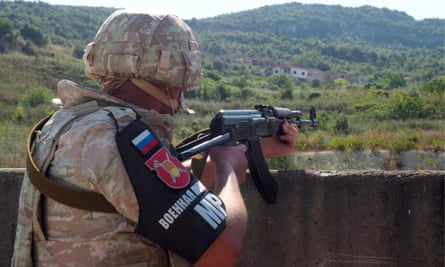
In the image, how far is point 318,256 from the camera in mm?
3262

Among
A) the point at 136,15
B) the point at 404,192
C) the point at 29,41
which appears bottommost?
the point at 29,41

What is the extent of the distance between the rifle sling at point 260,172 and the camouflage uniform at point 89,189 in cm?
68

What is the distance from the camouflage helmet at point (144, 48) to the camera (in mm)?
2045

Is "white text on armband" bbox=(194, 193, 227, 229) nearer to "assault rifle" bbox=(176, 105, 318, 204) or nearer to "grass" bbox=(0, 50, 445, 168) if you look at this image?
"assault rifle" bbox=(176, 105, 318, 204)

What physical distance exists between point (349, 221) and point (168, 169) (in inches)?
67.9

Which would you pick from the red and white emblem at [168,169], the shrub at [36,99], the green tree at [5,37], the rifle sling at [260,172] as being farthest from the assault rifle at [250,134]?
the green tree at [5,37]

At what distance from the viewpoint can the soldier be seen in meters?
1.74

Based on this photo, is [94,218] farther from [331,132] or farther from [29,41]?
[29,41]

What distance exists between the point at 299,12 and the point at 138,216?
178 m

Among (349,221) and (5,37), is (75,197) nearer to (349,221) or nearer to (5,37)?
(349,221)

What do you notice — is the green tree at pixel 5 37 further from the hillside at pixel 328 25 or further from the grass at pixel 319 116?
the hillside at pixel 328 25

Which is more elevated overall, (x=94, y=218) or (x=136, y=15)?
(x=136, y=15)

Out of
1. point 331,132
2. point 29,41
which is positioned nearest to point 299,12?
point 29,41

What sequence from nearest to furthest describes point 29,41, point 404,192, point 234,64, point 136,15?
point 136,15
point 404,192
point 29,41
point 234,64
